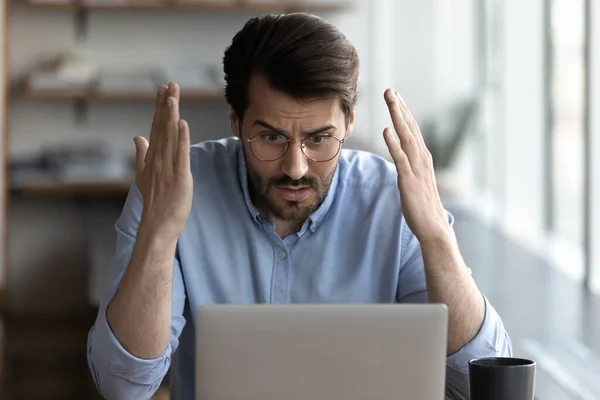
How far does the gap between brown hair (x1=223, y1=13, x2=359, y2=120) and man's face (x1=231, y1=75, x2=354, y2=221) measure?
0.07ft

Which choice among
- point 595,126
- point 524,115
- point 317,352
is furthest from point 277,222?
point 524,115

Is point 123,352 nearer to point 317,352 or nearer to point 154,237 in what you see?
point 154,237

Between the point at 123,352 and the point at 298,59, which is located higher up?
the point at 298,59

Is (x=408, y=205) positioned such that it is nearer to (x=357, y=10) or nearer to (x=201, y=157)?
(x=201, y=157)

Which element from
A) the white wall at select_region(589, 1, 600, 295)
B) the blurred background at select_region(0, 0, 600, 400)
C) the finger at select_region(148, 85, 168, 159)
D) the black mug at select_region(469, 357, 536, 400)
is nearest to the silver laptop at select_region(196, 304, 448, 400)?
the black mug at select_region(469, 357, 536, 400)

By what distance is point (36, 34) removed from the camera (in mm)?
5152

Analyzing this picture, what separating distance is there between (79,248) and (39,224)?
0.25 m

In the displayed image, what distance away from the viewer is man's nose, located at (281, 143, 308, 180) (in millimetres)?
1744

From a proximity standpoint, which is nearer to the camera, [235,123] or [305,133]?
[305,133]

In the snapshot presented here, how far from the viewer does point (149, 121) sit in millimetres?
5238

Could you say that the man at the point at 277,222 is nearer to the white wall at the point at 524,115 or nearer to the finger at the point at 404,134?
the finger at the point at 404,134

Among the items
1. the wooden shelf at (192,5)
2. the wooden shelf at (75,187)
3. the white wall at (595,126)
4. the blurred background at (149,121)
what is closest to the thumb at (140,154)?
the white wall at (595,126)

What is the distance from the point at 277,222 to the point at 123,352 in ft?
1.30

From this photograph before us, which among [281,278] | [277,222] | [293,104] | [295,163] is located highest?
[293,104]
